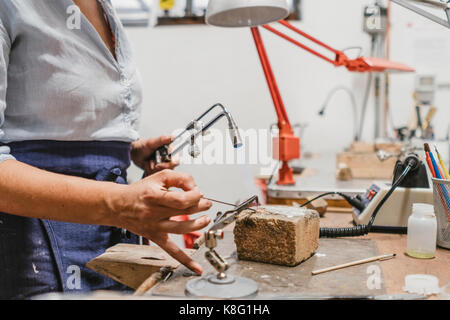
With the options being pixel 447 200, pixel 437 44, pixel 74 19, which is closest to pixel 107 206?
pixel 74 19

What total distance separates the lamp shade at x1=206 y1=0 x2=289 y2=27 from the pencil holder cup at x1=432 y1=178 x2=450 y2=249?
0.57 m

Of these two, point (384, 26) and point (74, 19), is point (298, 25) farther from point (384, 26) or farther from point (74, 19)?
point (74, 19)

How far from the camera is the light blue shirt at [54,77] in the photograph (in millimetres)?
794

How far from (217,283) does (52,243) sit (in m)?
0.43

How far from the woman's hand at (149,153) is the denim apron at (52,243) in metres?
0.27

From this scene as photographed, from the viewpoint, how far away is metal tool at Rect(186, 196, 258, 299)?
62 centimetres

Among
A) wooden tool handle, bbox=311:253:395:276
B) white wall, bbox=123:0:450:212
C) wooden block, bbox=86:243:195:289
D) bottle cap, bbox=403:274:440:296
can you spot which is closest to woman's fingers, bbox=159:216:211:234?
wooden block, bbox=86:243:195:289

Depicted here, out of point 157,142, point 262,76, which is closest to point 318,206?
point 157,142

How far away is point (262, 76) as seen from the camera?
2.60m

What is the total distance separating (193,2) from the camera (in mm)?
2652

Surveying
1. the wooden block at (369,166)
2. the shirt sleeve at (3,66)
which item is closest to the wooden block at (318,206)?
the wooden block at (369,166)

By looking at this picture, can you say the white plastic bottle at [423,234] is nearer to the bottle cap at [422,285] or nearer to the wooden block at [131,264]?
the bottle cap at [422,285]

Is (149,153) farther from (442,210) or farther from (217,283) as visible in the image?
(442,210)
